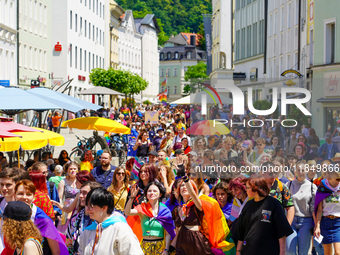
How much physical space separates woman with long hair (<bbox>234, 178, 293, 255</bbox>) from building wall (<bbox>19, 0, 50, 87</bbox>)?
124 feet

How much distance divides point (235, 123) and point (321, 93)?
3.49 feet

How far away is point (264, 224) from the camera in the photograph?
610 centimetres

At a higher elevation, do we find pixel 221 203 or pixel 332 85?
pixel 332 85

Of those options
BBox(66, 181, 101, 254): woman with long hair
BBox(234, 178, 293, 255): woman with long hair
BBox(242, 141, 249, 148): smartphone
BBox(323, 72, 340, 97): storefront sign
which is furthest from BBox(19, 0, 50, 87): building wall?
BBox(234, 178, 293, 255): woman with long hair

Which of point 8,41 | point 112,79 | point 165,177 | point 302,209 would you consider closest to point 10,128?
point 165,177

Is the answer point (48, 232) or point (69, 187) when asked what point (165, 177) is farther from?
point (48, 232)

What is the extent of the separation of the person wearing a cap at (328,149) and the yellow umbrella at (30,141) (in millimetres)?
5348

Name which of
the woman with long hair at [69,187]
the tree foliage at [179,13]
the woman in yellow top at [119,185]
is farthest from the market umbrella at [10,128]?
the tree foliage at [179,13]

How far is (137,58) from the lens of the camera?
101312 millimetres

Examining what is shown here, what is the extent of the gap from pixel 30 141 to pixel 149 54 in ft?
338

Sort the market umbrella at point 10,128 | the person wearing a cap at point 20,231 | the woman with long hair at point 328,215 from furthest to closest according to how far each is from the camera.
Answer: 1. the market umbrella at point 10,128
2. the woman with long hair at point 328,215
3. the person wearing a cap at point 20,231

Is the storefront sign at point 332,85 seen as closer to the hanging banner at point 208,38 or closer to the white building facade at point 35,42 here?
the white building facade at point 35,42

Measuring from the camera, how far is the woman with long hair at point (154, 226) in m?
6.79

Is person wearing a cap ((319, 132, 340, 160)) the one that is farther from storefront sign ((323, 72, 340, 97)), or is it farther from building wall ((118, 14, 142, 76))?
building wall ((118, 14, 142, 76))
